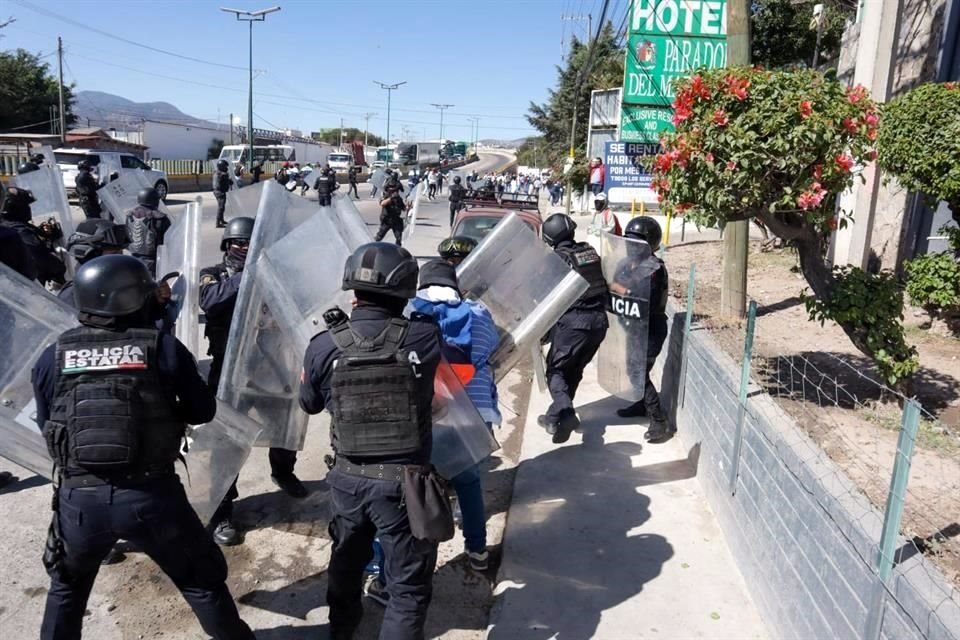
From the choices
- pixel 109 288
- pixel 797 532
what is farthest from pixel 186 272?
pixel 797 532

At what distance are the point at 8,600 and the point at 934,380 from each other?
597cm

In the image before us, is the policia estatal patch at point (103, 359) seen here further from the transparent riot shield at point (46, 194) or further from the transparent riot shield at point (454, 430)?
→ the transparent riot shield at point (46, 194)

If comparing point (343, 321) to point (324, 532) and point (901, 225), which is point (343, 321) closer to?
point (324, 532)

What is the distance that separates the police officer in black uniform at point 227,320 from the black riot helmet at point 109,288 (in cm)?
117

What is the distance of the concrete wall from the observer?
2219mm

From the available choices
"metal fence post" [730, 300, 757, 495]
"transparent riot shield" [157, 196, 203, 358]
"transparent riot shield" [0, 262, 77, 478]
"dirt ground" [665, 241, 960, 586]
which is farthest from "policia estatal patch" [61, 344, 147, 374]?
"metal fence post" [730, 300, 757, 495]

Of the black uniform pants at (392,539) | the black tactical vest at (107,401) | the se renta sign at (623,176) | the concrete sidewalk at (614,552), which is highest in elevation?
the se renta sign at (623,176)

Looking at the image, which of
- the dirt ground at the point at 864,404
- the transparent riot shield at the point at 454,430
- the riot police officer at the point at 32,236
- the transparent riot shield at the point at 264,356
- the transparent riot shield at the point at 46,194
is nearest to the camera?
the transparent riot shield at the point at 454,430

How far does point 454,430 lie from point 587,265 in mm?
2231

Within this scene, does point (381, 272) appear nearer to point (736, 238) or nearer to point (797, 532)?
point (797, 532)

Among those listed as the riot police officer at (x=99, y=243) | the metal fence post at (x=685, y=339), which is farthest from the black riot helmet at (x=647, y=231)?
the riot police officer at (x=99, y=243)

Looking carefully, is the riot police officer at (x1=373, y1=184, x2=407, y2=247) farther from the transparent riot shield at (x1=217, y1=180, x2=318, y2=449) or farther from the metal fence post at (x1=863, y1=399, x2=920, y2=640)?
the metal fence post at (x1=863, y1=399, x2=920, y2=640)

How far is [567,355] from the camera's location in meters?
5.27

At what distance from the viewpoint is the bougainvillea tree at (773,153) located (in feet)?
12.4
